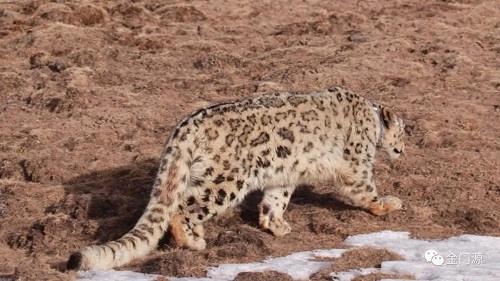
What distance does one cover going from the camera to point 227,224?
399 inches

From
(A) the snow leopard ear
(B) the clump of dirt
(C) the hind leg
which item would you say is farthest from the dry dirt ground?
(A) the snow leopard ear

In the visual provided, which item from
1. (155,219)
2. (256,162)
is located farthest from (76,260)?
(256,162)

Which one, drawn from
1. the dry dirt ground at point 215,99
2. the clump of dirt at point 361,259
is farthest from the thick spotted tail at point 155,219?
the clump of dirt at point 361,259

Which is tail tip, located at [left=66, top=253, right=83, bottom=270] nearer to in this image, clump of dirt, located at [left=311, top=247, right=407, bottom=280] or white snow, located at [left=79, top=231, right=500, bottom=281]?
white snow, located at [left=79, top=231, right=500, bottom=281]

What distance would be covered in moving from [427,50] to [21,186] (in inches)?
318

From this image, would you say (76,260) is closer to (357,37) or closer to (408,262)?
(408,262)

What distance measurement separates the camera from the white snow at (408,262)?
835cm

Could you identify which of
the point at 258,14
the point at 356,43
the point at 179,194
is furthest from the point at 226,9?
the point at 179,194

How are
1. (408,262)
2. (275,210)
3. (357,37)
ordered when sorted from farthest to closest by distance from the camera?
1. (357,37)
2. (275,210)
3. (408,262)

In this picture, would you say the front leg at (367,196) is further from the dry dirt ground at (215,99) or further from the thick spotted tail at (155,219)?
the thick spotted tail at (155,219)

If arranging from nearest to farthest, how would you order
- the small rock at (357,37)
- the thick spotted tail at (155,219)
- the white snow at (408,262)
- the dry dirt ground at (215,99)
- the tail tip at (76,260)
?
the tail tip at (76,260) → the white snow at (408,262) → the thick spotted tail at (155,219) → the dry dirt ground at (215,99) → the small rock at (357,37)

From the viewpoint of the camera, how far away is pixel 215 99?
14.5m

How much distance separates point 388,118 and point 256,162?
2227 millimetres

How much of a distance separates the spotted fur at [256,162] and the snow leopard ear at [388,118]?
12 centimetres
